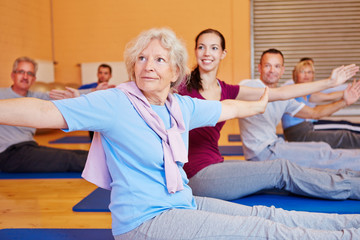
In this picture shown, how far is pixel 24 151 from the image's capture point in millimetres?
3523

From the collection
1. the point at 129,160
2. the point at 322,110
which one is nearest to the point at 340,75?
the point at 322,110

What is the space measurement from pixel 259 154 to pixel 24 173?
7.22ft

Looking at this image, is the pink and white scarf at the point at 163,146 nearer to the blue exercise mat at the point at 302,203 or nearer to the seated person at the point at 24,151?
the blue exercise mat at the point at 302,203

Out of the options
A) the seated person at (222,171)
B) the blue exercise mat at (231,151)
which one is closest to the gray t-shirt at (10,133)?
the seated person at (222,171)

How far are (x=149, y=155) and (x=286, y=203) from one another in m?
1.26

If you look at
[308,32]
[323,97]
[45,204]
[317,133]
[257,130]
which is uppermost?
[308,32]

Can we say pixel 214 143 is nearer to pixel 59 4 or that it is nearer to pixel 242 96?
pixel 242 96

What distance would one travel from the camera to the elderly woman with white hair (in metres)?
1.31

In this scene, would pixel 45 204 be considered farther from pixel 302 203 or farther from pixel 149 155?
pixel 302 203

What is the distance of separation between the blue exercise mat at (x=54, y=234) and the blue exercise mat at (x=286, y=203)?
346 mm

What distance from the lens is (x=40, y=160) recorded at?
355cm

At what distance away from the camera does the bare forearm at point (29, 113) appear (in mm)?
1172

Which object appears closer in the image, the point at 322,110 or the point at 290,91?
the point at 290,91

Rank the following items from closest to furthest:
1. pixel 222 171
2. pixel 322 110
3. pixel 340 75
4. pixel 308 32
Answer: pixel 222 171 → pixel 340 75 → pixel 322 110 → pixel 308 32
